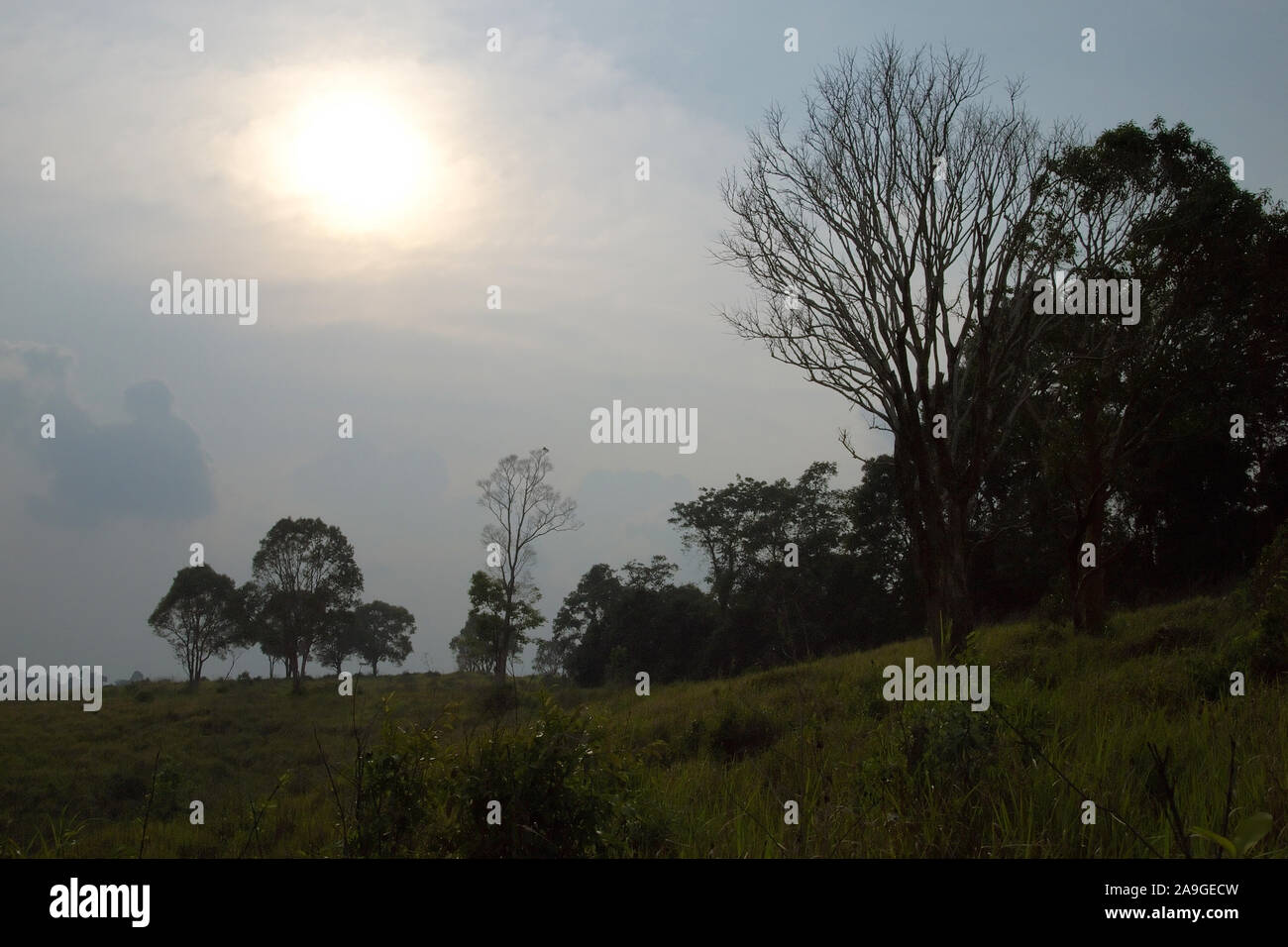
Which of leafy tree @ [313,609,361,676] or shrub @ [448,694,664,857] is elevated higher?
shrub @ [448,694,664,857]

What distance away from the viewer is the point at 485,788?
3.74 meters

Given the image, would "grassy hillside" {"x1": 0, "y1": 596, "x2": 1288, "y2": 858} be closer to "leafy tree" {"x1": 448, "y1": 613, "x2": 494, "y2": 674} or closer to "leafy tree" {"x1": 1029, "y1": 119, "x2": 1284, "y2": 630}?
"leafy tree" {"x1": 1029, "y1": 119, "x2": 1284, "y2": 630}

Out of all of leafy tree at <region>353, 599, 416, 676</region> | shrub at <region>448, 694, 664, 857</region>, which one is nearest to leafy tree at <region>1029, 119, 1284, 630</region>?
shrub at <region>448, 694, 664, 857</region>

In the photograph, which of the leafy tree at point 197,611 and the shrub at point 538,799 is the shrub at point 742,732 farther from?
the leafy tree at point 197,611

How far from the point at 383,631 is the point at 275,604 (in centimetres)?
2095

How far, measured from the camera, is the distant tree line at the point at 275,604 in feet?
129

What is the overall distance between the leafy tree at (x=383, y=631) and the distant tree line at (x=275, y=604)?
34.2ft

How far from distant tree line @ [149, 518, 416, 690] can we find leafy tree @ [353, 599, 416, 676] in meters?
10.4

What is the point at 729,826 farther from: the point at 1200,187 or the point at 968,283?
the point at 1200,187

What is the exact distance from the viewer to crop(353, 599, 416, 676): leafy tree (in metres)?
57.9

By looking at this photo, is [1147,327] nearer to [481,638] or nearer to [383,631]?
[481,638]

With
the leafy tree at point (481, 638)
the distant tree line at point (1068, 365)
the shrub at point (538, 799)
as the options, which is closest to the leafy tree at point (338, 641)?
the leafy tree at point (481, 638)
